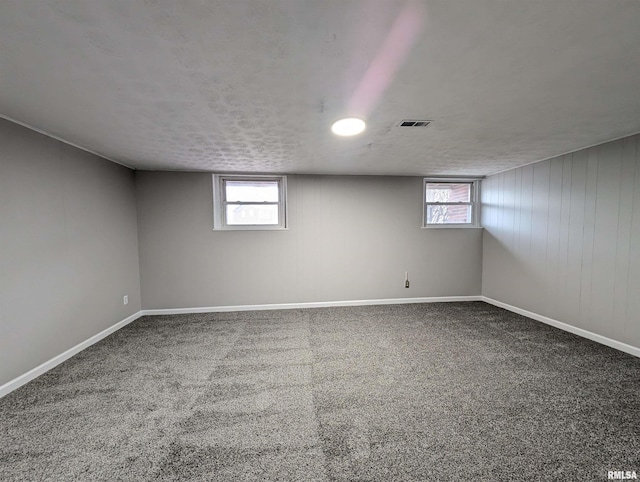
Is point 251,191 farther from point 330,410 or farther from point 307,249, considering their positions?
point 330,410

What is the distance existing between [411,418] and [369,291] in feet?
8.85

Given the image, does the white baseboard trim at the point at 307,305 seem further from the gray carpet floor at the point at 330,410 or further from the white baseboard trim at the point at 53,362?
the gray carpet floor at the point at 330,410

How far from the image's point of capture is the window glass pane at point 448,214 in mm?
4586

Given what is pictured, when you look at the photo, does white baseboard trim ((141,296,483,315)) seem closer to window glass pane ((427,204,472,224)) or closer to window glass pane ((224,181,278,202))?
window glass pane ((427,204,472,224))

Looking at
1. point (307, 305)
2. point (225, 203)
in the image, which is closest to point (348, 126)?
point (225, 203)

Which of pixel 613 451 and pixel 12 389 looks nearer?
pixel 613 451

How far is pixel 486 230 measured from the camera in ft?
14.8

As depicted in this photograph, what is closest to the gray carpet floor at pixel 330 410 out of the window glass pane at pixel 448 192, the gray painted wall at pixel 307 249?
the gray painted wall at pixel 307 249

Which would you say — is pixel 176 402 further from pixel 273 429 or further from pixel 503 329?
pixel 503 329

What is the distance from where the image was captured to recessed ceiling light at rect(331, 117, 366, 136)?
213cm

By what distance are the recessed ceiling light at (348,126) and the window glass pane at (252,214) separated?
6.94 feet

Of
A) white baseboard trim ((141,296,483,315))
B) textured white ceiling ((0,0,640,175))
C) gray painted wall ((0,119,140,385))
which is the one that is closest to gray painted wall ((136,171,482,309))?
white baseboard trim ((141,296,483,315))

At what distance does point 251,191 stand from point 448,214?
3.46 m

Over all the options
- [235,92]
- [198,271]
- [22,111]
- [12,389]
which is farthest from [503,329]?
[22,111]
